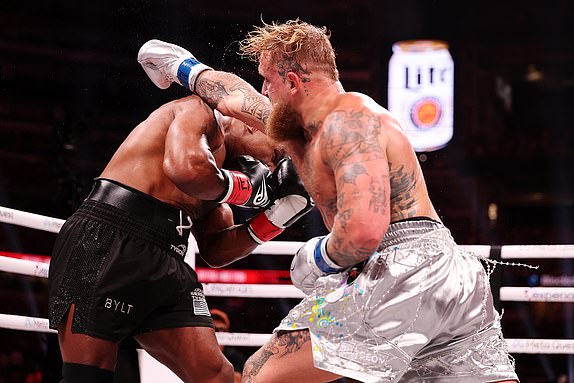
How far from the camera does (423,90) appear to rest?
11062mm

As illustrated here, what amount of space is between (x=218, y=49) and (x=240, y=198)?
21.1 feet

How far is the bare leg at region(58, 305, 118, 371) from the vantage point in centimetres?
219

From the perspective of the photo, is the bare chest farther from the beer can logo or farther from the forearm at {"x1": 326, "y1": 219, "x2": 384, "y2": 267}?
the beer can logo

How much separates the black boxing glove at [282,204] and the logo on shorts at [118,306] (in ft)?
1.58

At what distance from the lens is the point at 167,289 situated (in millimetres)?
2305

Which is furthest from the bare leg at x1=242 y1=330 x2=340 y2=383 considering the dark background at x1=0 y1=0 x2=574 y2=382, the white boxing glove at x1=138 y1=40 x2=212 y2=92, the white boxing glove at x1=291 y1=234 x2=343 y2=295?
the dark background at x1=0 y1=0 x2=574 y2=382

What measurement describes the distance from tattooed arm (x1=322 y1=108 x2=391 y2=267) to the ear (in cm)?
19

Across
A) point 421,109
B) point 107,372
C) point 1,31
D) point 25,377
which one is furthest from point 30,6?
point 107,372

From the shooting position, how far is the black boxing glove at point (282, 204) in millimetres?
2463

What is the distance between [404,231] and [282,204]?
28.6 inches

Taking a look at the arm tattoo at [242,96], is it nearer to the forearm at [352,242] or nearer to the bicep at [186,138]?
the bicep at [186,138]

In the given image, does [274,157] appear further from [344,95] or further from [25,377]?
[25,377]

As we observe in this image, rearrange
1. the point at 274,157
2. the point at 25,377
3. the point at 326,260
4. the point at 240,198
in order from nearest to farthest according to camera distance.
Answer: the point at 326,260 → the point at 240,198 → the point at 274,157 → the point at 25,377

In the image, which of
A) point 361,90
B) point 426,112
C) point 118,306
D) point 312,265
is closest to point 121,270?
point 118,306
